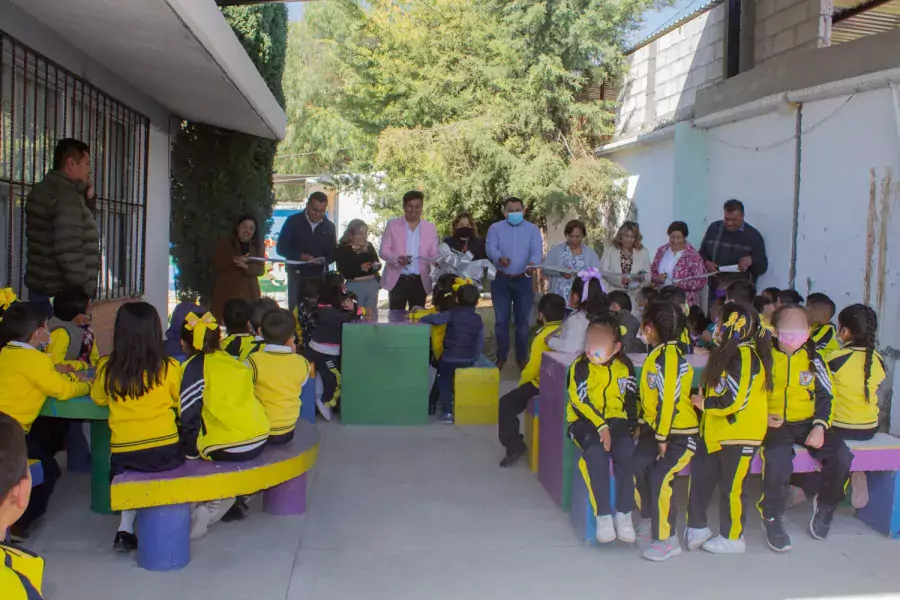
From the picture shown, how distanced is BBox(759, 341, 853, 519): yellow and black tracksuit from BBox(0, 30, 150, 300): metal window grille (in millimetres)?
5097

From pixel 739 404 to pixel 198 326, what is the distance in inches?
107

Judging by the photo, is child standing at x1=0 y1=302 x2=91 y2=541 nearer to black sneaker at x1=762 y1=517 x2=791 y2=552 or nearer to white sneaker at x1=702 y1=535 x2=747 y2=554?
white sneaker at x1=702 y1=535 x2=747 y2=554

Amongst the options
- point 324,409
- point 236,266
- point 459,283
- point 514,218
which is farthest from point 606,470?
point 236,266

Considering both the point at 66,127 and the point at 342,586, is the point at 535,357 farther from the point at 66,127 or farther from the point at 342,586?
the point at 66,127

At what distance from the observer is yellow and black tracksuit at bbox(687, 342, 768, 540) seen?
4.10 m

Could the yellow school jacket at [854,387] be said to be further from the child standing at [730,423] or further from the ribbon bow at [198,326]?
the ribbon bow at [198,326]

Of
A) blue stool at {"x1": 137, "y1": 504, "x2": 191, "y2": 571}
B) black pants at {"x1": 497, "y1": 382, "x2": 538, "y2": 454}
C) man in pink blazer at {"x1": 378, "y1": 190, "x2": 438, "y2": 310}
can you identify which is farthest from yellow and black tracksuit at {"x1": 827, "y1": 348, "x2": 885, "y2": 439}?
man in pink blazer at {"x1": 378, "y1": 190, "x2": 438, "y2": 310}

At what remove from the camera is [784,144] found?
8.21 metres

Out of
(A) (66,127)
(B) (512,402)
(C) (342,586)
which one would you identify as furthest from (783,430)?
(A) (66,127)

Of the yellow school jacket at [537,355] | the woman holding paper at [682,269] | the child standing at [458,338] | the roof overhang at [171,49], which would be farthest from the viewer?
the woman holding paper at [682,269]

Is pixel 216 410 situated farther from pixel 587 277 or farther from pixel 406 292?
pixel 406 292

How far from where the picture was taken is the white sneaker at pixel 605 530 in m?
4.15

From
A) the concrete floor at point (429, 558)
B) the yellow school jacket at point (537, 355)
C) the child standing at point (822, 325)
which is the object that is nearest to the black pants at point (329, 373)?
the concrete floor at point (429, 558)

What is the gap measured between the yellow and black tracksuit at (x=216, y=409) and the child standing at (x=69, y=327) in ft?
3.20
